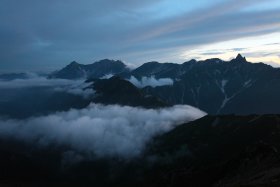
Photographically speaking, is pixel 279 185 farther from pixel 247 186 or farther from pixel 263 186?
pixel 247 186

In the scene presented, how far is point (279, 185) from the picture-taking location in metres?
149

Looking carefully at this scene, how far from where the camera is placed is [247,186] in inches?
6885

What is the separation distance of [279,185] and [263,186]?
30.0ft

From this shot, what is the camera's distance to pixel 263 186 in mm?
157625

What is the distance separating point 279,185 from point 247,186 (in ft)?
87.4

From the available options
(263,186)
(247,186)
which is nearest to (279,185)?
(263,186)

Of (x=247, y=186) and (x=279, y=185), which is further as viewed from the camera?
(x=247, y=186)

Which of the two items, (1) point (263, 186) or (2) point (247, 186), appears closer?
(1) point (263, 186)

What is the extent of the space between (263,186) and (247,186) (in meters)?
17.7
